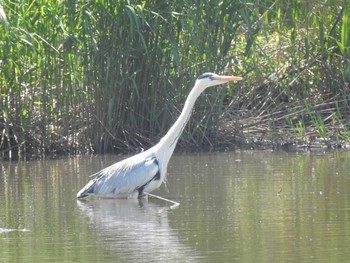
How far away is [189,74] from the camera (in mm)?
13320

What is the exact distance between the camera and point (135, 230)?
25.7ft

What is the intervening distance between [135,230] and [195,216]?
2.36 feet

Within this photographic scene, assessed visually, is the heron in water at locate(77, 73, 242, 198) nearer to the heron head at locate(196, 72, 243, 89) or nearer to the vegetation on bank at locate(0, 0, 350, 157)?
the heron head at locate(196, 72, 243, 89)

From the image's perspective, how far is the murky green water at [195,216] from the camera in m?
6.87

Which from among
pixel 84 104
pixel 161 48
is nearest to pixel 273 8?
pixel 161 48

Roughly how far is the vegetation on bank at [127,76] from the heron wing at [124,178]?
2516 millimetres

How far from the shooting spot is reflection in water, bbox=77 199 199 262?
268 inches

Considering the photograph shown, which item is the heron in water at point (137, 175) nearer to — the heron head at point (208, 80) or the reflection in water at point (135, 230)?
the reflection in water at point (135, 230)

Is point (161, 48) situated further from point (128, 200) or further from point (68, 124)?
point (128, 200)

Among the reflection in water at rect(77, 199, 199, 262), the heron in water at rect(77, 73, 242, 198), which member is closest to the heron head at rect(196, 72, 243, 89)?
the heron in water at rect(77, 73, 242, 198)

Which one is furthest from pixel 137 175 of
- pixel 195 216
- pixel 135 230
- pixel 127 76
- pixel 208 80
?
pixel 127 76

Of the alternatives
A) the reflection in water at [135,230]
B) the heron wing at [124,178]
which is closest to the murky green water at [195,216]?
the reflection in water at [135,230]

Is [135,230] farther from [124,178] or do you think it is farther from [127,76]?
[127,76]

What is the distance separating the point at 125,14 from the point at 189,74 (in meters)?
1.26
